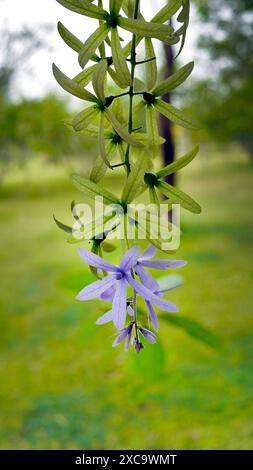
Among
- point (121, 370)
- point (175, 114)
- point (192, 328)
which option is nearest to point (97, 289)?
point (175, 114)

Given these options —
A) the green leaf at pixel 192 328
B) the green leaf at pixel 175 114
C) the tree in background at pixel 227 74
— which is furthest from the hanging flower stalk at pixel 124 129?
the tree in background at pixel 227 74

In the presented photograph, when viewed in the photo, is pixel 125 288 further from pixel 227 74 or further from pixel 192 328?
pixel 227 74

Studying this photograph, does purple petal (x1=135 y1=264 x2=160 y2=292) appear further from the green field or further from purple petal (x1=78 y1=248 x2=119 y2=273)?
the green field

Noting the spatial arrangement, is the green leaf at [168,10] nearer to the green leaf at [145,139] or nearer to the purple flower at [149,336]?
the green leaf at [145,139]

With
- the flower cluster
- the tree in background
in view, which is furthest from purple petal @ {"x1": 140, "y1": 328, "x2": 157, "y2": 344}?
the tree in background

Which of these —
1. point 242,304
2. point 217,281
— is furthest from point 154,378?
point 217,281

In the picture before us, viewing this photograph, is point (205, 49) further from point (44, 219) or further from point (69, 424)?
point (69, 424)
